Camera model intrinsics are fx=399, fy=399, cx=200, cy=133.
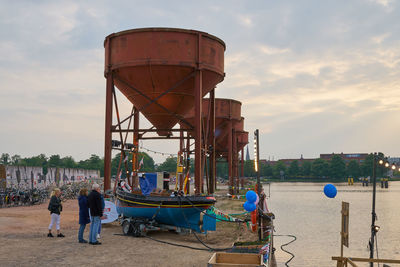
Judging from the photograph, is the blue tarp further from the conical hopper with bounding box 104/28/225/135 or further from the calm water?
the calm water

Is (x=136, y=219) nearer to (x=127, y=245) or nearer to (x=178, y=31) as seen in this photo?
(x=127, y=245)

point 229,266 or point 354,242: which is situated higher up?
point 229,266

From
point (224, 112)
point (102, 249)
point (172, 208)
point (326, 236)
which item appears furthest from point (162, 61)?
point (224, 112)

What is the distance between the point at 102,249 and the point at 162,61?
383 inches

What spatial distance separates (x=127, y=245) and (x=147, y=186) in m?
3.74

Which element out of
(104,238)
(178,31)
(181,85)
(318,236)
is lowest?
(318,236)

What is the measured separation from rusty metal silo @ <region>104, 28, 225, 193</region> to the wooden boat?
3440mm

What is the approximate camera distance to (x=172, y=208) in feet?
52.7

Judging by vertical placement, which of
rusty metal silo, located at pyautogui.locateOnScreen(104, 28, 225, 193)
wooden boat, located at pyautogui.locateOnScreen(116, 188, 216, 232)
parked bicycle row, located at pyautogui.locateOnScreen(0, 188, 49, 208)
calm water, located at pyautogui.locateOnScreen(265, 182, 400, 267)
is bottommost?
calm water, located at pyautogui.locateOnScreen(265, 182, 400, 267)

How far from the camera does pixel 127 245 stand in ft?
46.7

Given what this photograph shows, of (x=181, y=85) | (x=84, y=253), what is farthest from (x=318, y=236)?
(x=84, y=253)

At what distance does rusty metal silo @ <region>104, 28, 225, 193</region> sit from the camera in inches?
774

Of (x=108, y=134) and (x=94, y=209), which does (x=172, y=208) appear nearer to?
(x=94, y=209)

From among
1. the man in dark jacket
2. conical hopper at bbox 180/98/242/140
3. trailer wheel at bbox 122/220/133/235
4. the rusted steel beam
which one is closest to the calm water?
trailer wheel at bbox 122/220/133/235
